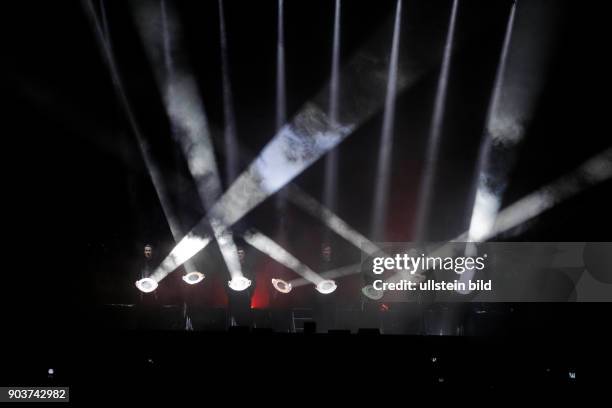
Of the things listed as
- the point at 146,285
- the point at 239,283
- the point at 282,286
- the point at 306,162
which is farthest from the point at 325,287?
the point at 146,285

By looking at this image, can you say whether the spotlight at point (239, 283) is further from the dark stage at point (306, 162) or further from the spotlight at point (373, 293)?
the spotlight at point (373, 293)

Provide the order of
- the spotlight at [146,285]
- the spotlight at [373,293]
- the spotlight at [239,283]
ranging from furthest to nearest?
the spotlight at [239,283], the spotlight at [146,285], the spotlight at [373,293]

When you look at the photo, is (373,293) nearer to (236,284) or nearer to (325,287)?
(325,287)

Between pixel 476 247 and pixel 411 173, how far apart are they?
2.25m

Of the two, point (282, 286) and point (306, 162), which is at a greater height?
point (306, 162)

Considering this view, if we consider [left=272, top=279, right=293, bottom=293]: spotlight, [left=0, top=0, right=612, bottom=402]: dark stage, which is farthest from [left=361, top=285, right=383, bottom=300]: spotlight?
[left=272, top=279, right=293, bottom=293]: spotlight

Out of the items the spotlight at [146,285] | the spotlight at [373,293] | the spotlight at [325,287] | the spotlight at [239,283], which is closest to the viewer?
the spotlight at [373,293]

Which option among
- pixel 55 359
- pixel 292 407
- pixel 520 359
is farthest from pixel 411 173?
pixel 55 359

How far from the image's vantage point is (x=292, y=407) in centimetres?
479

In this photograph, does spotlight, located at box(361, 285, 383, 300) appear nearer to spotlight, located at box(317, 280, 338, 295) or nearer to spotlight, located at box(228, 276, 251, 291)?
spotlight, located at box(317, 280, 338, 295)

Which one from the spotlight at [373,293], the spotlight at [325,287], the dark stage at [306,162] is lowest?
the spotlight at [373,293]

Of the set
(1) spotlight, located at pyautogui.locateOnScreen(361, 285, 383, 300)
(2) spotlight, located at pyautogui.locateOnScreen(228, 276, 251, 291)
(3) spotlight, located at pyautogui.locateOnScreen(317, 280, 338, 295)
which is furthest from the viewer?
(3) spotlight, located at pyautogui.locateOnScreen(317, 280, 338, 295)

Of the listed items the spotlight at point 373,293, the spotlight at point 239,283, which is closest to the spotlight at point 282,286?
the spotlight at point 239,283

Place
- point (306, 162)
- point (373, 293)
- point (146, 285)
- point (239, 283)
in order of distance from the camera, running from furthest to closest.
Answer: point (306, 162), point (239, 283), point (146, 285), point (373, 293)
